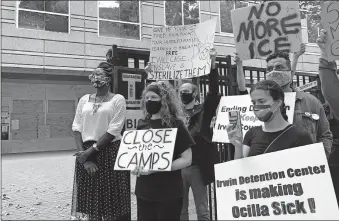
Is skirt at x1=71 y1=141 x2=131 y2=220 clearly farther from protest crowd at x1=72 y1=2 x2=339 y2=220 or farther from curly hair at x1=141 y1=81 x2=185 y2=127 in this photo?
curly hair at x1=141 y1=81 x2=185 y2=127

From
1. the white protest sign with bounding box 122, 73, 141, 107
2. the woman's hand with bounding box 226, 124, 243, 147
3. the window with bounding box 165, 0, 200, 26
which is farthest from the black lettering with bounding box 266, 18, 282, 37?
the window with bounding box 165, 0, 200, 26

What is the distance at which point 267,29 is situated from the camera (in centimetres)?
400

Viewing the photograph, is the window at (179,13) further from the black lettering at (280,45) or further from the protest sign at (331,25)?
the protest sign at (331,25)

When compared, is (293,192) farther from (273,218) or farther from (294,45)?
(294,45)

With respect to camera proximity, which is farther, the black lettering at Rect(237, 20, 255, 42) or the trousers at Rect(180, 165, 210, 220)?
the black lettering at Rect(237, 20, 255, 42)

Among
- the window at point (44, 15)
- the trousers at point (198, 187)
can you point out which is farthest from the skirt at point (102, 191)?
the window at point (44, 15)

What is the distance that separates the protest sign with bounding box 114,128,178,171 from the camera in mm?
2758

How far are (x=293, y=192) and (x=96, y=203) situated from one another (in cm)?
207

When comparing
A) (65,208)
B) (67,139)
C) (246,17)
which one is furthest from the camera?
(67,139)

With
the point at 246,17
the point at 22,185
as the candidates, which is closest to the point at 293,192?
the point at 246,17

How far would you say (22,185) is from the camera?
28.6 ft

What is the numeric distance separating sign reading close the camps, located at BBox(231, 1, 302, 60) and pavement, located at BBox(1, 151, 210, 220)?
8.85 ft

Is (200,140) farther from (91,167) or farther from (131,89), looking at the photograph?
(91,167)

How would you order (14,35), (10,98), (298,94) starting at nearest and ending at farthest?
(298,94)
(14,35)
(10,98)
